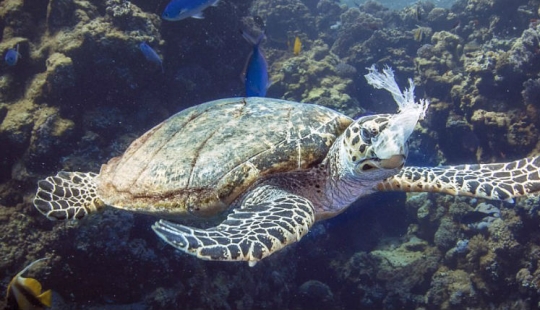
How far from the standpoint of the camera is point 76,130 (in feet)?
20.6

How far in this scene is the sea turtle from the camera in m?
2.77

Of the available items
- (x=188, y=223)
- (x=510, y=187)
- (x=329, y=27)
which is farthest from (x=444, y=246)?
(x=329, y=27)

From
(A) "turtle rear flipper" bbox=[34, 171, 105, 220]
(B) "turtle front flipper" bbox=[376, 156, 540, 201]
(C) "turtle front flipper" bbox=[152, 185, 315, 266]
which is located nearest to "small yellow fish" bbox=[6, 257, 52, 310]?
(A) "turtle rear flipper" bbox=[34, 171, 105, 220]

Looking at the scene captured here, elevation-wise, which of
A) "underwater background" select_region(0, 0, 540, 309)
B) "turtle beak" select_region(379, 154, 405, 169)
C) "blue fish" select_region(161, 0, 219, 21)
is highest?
"blue fish" select_region(161, 0, 219, 21)

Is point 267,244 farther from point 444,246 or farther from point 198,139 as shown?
point 444,246

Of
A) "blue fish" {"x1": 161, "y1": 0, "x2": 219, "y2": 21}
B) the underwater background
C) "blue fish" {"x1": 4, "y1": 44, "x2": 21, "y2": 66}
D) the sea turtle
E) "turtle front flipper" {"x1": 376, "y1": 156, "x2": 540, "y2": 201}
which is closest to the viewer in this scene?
the sea turtle

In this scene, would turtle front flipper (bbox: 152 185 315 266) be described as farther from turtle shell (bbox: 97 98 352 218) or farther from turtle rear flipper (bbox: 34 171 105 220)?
turtle rear flipper (bbox: 34 171 105 220)

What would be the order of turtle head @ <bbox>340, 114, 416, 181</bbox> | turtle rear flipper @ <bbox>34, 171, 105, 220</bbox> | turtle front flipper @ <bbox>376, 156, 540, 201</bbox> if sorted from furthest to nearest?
1. turtle rear flipper @ <bbox>34, 171, 105, 220</bbox>
2. turtle front flipper @ <bbox>376, 156, 540, 201</bbox>
3. turtle head @ <bbox>340, 114, 416, 181</bbox>

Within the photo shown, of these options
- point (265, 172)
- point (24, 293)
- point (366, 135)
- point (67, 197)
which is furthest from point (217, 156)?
point (24, 293)

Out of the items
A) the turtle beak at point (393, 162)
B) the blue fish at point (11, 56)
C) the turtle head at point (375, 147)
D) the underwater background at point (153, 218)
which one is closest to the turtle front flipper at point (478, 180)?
the turtle head at point (375, 147)

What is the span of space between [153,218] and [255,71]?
120 inches

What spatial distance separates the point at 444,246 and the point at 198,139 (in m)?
Result: 6.07

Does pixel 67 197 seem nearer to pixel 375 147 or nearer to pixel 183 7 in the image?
pixel 183 7

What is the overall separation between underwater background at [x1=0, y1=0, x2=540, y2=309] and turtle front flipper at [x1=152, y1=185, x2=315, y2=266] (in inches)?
119
